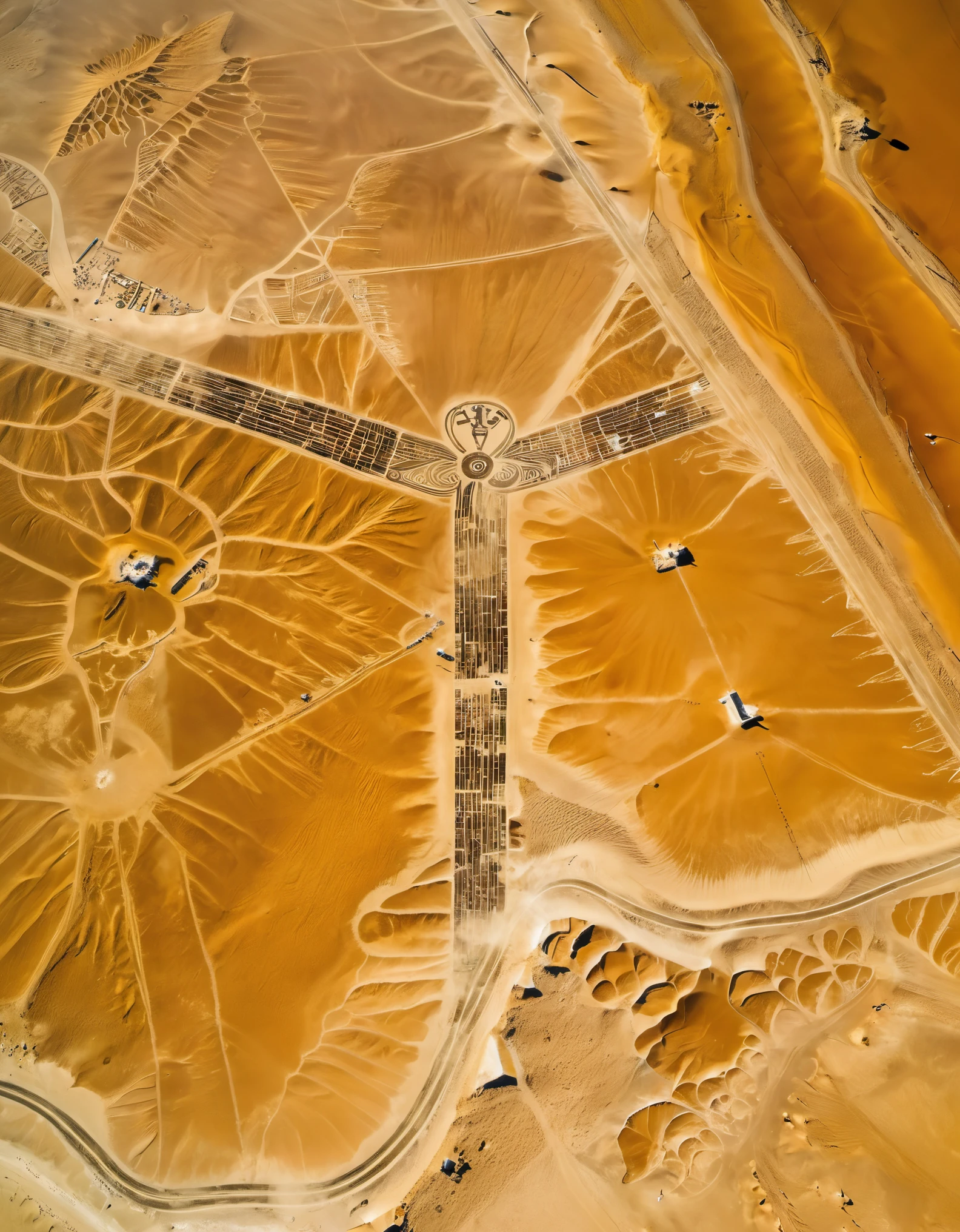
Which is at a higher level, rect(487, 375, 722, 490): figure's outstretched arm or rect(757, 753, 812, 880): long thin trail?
rect(487, 375, 722, 490): figure's outstretched arm

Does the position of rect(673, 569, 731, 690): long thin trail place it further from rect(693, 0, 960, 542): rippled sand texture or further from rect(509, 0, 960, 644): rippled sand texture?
rect(693, 0, 960, 542): rippled sand texture

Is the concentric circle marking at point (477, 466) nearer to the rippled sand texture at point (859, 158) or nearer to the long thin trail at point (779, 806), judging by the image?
the long thin trail at point (779, 806)

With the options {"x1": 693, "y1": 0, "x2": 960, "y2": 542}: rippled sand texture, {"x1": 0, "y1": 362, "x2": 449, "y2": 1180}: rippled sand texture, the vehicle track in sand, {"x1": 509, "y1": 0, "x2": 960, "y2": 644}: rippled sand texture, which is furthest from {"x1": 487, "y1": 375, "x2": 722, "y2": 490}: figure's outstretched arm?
the vehicle track in sand

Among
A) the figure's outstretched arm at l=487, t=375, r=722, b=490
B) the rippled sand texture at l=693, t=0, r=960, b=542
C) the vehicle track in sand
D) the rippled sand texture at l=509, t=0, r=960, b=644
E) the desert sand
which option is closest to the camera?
the vehicle track in sand

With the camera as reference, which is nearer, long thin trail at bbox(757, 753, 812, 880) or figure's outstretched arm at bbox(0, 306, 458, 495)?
long thin trail at bbox(757, 753, 812, 880)

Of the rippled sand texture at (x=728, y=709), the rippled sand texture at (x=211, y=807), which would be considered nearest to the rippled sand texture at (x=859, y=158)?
the rippled sand texture at (x=728, y=709)

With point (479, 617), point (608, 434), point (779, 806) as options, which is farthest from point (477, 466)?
point (779, 806)
